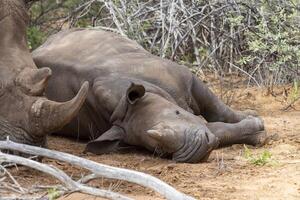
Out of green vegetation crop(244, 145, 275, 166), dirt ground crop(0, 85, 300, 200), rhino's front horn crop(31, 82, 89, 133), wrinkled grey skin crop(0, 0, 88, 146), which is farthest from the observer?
green vegetation crop(244, 145, 275, 166)

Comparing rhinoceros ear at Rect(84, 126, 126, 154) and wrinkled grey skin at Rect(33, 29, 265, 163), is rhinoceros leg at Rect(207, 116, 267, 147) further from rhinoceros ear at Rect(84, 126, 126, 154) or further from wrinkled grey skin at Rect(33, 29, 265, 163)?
rhinoceros ear at Rect(84, 126, 126, 154)

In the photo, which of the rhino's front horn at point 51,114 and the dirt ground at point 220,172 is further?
the rhino's front horn at point 51,114

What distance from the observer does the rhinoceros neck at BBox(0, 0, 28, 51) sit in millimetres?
6605

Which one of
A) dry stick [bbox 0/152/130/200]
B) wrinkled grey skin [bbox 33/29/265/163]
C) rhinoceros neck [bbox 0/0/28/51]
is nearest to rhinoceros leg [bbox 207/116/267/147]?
wrinkled grey skin [bbox 33/29/265/163]

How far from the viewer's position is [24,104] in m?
6.24

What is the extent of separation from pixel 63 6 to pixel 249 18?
3.44m

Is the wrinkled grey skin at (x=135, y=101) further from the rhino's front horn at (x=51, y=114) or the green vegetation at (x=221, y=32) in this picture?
the green vegetation at (x=221, y=32)

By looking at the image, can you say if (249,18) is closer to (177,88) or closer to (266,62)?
(266,62)

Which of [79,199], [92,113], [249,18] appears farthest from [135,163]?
[249,18]

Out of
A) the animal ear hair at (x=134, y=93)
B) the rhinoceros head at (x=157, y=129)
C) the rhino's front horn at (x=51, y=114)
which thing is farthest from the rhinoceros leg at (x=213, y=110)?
the rhino's front horn at (x=51, y=114)

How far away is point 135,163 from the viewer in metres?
6.68

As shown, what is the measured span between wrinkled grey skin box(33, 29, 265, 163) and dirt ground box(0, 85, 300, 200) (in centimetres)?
13

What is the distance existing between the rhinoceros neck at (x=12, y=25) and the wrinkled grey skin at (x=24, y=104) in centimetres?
1

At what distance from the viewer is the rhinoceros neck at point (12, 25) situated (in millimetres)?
6605
